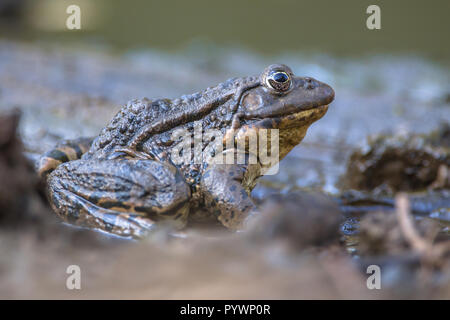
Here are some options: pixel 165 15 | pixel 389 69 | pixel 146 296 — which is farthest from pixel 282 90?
pixel 165 15

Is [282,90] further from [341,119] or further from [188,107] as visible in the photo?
[341,119]

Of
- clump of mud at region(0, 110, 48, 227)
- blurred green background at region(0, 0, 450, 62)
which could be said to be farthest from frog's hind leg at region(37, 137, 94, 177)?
blurred green background at region(0, 0, 450, 62)

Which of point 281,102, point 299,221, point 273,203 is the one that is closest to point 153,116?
point 281,102

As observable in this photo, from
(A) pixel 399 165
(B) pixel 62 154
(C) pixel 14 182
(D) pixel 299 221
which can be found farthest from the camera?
(A) pixel 399 165

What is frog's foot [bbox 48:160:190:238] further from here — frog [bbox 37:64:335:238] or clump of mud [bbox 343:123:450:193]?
clump of mud [bbox 343:123:450:193]

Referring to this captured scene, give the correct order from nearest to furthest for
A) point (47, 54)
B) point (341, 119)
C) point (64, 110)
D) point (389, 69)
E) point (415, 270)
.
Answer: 1. point (415, 270)
2. point (64, 110)
3. point (341, 119)
4. point (47, 54)
5. point (389, 69)

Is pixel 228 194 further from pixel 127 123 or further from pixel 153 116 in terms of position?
pixel 127 123
